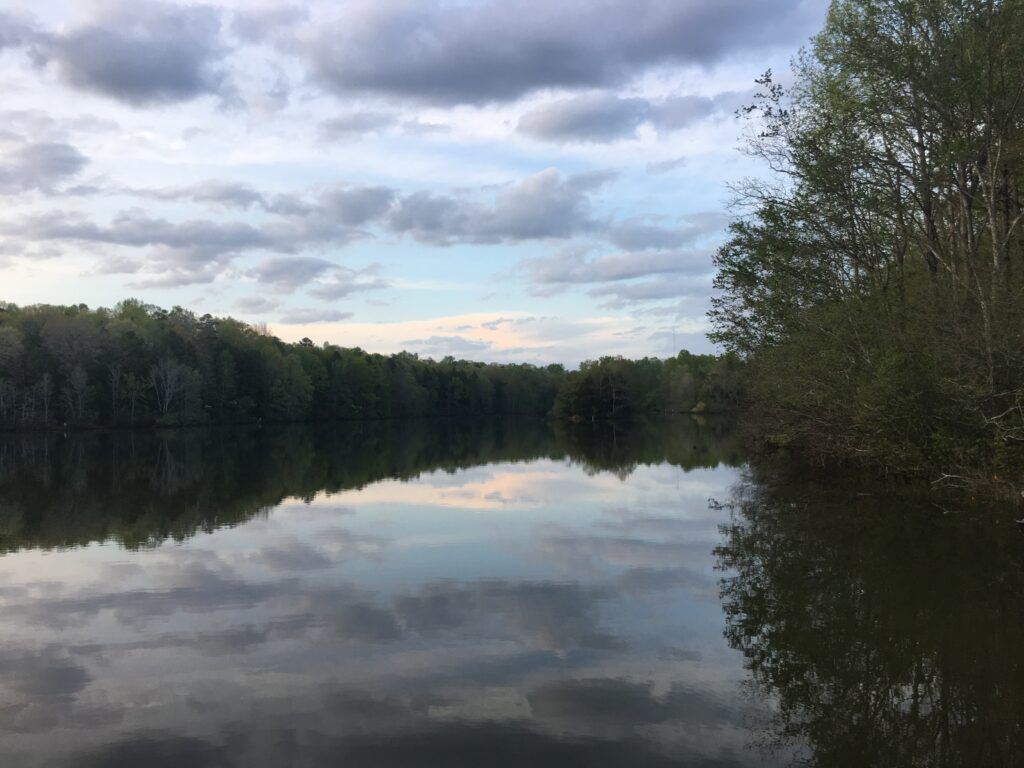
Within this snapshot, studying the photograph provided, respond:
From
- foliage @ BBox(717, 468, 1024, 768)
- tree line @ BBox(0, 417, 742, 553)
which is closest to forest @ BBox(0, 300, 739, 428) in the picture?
tree line @ BBox(0, 417, 742, 553)

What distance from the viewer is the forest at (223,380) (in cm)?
7975

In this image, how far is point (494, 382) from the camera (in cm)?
15512

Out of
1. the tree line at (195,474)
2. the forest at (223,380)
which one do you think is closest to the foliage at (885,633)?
the tree line at (195,474)

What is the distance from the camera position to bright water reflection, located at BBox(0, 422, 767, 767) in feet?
22.2

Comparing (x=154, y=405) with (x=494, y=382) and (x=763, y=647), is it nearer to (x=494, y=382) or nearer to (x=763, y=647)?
(x=494, y=382)

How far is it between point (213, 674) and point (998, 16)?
2126 centimetres

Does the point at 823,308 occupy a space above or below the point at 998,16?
below

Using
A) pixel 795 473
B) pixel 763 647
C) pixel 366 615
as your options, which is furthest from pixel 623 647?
pixel 795 473

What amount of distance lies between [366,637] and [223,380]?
297ft

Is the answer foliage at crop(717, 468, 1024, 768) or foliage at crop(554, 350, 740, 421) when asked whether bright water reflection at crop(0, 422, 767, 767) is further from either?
foliage at crop(554, 350, 740, 421)

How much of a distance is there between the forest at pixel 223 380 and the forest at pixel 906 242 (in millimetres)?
12377

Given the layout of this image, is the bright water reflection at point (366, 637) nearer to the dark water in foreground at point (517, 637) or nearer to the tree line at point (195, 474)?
the dark water in foreground at point (517, 637)

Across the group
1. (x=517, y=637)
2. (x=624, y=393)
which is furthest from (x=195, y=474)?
(x=624, y=393)

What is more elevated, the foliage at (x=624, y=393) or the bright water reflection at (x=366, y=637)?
the foliage at (x=624, y=393)
